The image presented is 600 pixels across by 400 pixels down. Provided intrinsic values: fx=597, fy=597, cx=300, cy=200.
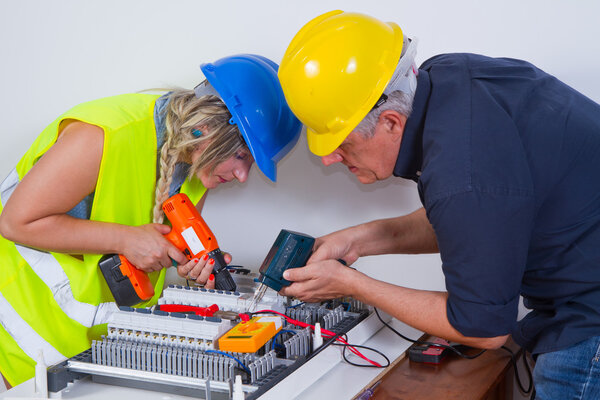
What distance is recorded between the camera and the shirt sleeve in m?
1.05

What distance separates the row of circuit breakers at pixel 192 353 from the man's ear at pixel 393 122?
0.51 meters

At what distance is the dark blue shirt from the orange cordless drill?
0.62 metres

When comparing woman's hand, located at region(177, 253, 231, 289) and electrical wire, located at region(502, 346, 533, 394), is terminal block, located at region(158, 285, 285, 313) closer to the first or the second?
woman's hand, located at region(177, 253, 231, 289)

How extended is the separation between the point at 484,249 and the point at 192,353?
25.6 inches

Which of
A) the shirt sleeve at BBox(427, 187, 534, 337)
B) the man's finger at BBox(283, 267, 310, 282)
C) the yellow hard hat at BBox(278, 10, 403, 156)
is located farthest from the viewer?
the man's finger at BBox(283, 267, 310, 282)

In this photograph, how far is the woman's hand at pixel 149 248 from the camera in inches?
62.5

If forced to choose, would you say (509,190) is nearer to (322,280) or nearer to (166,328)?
(322,280)

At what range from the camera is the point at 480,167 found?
3.47ft

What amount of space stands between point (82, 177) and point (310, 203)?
83 cm

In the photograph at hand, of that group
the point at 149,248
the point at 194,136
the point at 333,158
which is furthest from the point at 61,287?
the point at 333,158

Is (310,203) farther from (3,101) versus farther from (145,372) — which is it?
(3,101)

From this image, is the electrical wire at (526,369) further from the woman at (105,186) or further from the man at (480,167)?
the woman at (105,186)

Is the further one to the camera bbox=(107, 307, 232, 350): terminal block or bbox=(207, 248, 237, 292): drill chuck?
bbox=(207, 248, 237, 292): drill chuck

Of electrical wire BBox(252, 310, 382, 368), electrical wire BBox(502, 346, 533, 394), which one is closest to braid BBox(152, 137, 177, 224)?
electrical wire BBox(252, 310, 382, 368)
